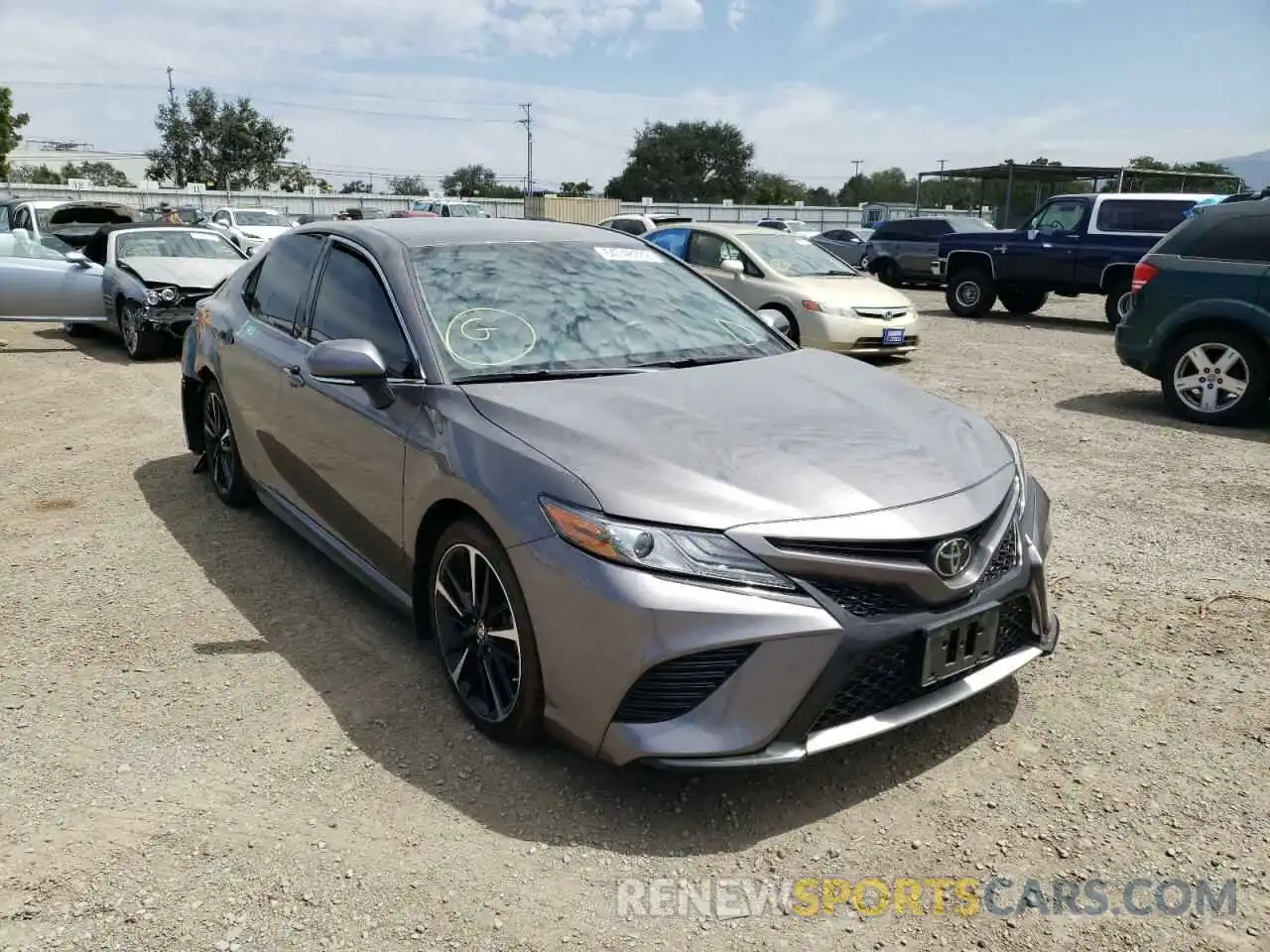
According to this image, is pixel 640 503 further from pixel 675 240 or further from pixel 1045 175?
pixel 1045 175

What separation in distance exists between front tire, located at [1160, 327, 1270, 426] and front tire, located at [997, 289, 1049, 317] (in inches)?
344

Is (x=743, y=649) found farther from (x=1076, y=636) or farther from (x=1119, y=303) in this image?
(x=1119, y=303)

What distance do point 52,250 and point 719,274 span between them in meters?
7.88

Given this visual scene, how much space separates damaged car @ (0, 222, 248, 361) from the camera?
10.6 metres

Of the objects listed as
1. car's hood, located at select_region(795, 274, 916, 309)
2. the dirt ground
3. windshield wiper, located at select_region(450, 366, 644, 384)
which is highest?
windshield wiper, located at select_region(450, 366, 644, 384)

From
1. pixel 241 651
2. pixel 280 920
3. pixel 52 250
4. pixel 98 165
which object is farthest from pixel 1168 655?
pixel 98 165

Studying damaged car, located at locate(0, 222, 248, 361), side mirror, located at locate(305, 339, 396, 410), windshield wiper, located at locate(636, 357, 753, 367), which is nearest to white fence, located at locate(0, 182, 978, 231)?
damaged car, located at locate(0, 222, 248, 361)

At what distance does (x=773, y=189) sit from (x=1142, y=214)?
3163 inches

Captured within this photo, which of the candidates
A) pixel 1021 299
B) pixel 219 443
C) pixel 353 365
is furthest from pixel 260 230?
pixel 353 365

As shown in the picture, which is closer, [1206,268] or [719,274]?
[1206,268]

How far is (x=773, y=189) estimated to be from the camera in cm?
9162

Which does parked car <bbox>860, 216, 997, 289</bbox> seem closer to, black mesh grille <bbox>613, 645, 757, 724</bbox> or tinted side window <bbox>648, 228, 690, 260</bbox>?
tinted side window <bbox>648, 228, 690, 260</bbox>

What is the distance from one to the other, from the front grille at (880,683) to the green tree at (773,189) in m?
85.5

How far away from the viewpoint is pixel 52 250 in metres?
11.9
